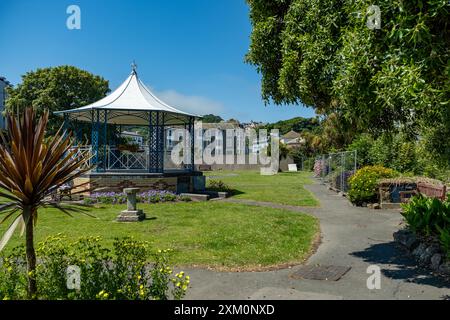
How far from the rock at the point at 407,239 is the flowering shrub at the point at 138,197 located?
1003 cm

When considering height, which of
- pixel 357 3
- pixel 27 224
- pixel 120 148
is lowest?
pixel 27 224

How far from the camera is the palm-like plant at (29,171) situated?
4234 millimetres

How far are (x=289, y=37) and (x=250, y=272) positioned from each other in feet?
15.2

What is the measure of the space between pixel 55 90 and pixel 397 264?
33.4 metres

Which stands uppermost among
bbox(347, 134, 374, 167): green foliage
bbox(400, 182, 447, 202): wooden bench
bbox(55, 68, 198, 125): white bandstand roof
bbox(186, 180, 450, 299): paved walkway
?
bbox(55, 68, 198, 125): white bandstand roof

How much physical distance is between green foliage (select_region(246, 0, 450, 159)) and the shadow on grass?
270cm

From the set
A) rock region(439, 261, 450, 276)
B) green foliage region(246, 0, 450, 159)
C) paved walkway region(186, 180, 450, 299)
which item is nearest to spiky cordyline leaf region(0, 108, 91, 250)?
paved walkway region(186, 180, 450, 299)

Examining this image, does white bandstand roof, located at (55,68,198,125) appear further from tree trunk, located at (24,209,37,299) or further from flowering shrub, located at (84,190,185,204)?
tree trunk, located at (24,209,37,299)

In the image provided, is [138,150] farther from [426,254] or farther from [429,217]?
[426,254]

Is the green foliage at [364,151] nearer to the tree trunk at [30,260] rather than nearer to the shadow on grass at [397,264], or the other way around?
the shadow on grass at [397,264]

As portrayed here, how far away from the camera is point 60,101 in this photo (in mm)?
34500

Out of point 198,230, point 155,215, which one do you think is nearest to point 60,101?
point 155,215

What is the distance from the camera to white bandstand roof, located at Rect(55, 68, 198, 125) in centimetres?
1819

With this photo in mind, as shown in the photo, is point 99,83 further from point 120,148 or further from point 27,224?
point 27,224
